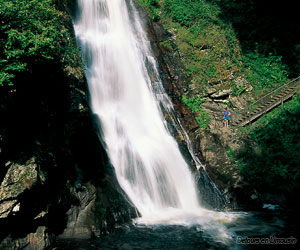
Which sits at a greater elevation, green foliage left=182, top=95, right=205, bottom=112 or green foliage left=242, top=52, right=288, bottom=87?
green foliage left=242, top=52, right=288, bottom=87

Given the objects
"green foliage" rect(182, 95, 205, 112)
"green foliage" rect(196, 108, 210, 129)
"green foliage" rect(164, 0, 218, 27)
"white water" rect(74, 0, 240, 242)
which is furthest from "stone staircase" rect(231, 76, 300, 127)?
"green foliage" rect(164, 0, 218, 27)

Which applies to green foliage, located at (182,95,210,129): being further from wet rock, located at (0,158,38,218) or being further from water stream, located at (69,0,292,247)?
wet rock, located at (0,158,38,218)

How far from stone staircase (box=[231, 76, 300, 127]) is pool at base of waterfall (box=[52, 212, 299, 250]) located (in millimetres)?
7612

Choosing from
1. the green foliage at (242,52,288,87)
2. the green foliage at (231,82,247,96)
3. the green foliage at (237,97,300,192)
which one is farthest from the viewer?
the green foliage at (242,52,288,87)

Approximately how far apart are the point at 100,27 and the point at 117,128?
29.0 feet

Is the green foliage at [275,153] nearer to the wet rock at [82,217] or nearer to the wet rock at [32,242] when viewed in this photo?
the wet rock at [82,217]

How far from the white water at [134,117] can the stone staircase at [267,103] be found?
4.67 m

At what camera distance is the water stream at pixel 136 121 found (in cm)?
1141

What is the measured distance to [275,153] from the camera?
14.8 metres

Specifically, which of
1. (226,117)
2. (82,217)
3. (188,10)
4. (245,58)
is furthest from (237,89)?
(82,217)

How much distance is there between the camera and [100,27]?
1883 centimetres

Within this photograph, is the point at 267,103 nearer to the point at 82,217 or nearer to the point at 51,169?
the point at 82,217

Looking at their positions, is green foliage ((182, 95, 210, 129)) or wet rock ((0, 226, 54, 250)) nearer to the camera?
wet rock ((0, 226, 54, 250))

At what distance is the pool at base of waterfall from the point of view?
857cm
